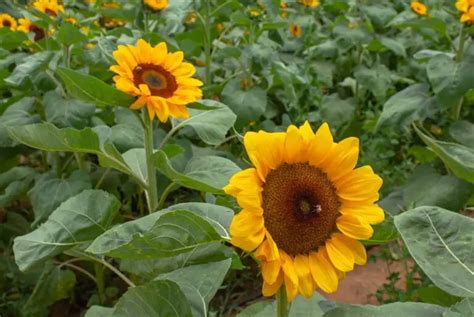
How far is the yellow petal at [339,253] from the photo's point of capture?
0.95 metres

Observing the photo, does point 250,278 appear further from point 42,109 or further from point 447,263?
point 447,263

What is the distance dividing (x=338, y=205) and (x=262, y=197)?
4.4 inches

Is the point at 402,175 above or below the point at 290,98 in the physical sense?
below

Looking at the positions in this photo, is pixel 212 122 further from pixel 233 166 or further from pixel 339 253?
pixel 339 253

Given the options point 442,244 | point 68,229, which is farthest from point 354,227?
point 68,229

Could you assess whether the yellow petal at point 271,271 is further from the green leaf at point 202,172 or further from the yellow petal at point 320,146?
the green leaf at point 202,172

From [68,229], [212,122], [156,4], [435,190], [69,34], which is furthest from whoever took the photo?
[156,4]

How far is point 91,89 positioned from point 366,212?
0.65 metres

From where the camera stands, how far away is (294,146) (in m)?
0.96

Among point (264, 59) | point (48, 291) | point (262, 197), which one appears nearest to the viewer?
point (262, 197)

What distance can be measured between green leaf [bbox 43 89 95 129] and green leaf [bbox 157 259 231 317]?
1038 mm

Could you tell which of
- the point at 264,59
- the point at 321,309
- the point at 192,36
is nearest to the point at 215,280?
the point at 321,309

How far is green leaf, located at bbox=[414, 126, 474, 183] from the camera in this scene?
1.09 meters

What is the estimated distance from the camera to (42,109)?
2.45 m
